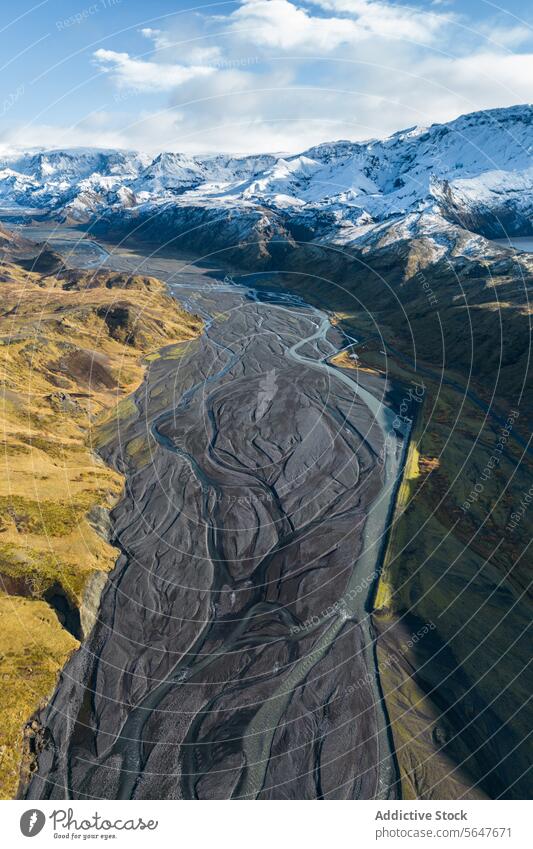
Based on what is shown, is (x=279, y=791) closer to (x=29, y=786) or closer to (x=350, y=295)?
(x=29, y=786)
